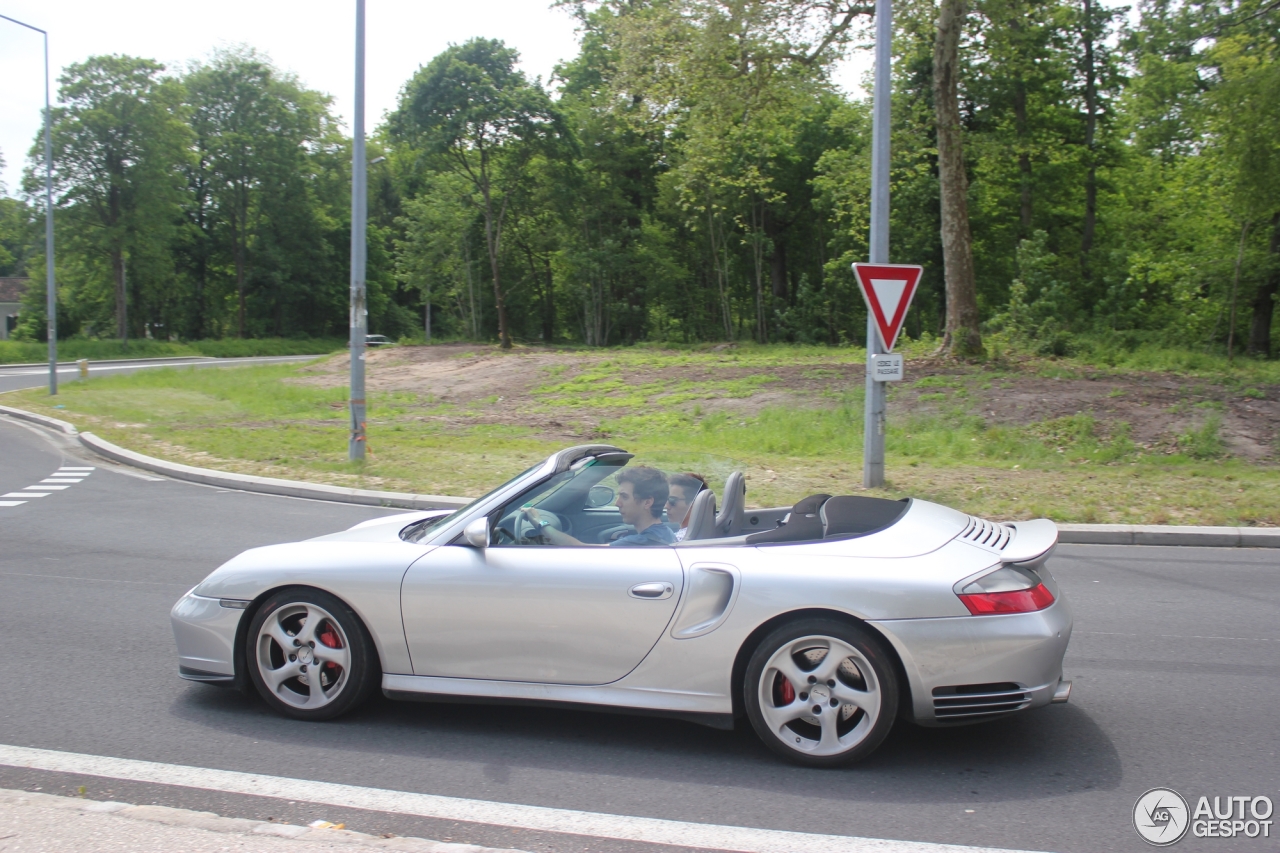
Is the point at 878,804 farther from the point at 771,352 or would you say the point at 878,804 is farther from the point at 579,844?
the point at 771,352

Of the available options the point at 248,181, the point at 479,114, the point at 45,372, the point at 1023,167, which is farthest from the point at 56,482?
the point at 248,181

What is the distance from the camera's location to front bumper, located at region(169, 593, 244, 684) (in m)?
4.81

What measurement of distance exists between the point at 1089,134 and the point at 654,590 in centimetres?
4040

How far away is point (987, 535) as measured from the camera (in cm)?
465

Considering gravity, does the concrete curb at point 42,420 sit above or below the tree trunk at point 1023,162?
below

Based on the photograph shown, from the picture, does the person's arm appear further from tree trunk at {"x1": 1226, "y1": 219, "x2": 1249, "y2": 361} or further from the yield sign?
tree trunk at {"x1": 1226, "y1": 219, "x2": 1249, "y2": 361}

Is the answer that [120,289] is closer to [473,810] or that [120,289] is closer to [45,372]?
[45,372]

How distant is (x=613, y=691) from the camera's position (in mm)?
4371

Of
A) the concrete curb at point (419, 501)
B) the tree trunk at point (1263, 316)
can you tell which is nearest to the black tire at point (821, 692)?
the concrete curb at point (419, 501)

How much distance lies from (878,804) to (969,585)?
97cm

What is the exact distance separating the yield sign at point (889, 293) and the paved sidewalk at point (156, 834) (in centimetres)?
875

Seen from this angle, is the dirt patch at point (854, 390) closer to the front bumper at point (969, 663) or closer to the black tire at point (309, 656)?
the front bumper at point (969, 663)

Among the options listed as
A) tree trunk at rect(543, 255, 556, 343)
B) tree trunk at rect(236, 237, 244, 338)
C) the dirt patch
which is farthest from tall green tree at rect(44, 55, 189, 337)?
the dirt patch

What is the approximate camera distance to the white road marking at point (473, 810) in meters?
3.44
